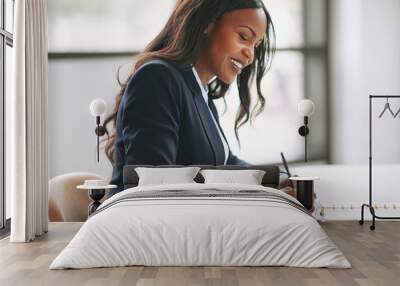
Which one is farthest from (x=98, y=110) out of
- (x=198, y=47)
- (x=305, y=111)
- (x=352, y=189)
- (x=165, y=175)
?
(x=352, y=189)

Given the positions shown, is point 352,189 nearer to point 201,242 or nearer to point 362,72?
point 362,72

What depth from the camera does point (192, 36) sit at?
7480 mm

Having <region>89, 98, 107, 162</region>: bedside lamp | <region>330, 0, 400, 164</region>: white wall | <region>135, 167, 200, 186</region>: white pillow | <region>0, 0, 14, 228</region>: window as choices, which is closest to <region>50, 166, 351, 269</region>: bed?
<region>135, 167, 200, 186</region>: white pillow

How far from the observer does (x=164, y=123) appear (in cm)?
731

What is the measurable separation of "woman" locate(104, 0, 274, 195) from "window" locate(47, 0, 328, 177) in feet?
0.57

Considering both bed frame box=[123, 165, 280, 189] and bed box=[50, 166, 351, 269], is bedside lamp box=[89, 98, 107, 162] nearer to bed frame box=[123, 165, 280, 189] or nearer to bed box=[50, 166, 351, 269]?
bed frame box=[123, 165, 280, 189]

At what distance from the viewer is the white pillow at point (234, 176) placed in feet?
22.3


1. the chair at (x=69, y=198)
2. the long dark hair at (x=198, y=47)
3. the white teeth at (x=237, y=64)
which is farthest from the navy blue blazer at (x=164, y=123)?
the white teeth at (x=237, y=64)

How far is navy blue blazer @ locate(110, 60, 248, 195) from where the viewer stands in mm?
7305

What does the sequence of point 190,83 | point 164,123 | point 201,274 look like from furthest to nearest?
point 190,83
point 164,123
point 201,274

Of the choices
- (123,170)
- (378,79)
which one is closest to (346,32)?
(378,79)

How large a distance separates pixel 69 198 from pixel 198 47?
251cm

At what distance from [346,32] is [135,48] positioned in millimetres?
2706

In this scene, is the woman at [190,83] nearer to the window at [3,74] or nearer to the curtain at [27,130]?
the curtain at [27,130]
